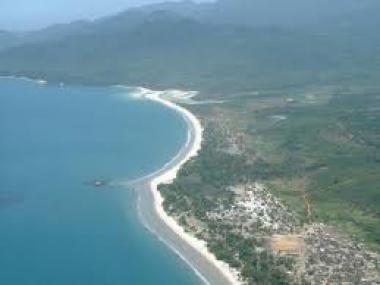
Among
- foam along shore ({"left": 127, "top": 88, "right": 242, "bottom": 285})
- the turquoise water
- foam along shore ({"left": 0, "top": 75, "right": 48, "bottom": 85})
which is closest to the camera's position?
foam along shore ({"left": 127, "top": 88, "right": 242, "bottom": 285})

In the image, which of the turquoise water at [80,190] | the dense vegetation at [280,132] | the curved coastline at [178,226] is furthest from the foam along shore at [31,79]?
the curved coastline at [178,226]

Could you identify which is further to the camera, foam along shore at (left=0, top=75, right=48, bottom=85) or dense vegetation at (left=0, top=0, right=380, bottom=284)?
foam along shore at (left=0, top=75, right=48, bottom=85)

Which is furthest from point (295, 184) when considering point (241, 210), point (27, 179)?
point (27, 179)

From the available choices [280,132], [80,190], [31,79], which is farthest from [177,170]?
[31,79]

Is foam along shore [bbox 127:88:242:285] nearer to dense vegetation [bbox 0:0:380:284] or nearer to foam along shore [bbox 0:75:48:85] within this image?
dense vegetation [bbox 0:0:380:284]

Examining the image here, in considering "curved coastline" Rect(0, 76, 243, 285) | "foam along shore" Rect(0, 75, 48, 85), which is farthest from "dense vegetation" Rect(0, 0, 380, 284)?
"foam along shore" Rect(0, 75, 48, 85)

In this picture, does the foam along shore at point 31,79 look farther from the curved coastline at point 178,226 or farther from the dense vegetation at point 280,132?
the curved coastline at point 178,226
